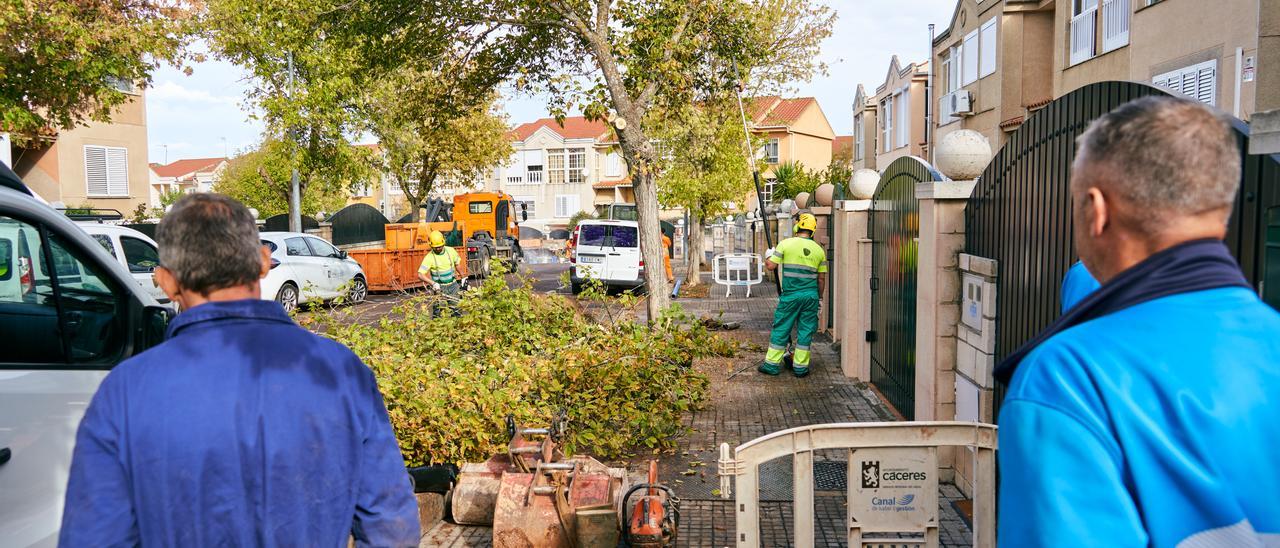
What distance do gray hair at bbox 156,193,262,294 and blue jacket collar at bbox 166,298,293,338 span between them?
0.17 feet

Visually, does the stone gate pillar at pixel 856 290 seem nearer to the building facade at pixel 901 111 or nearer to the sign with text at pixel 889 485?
the sign with text at pixel 889 485

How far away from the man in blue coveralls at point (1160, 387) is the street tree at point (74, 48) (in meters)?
14.8

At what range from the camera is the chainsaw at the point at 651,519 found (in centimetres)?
480

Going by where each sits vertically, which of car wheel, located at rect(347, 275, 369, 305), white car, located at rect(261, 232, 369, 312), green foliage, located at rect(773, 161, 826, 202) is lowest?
car wheel, located at rect(347, 275, 369, 305)

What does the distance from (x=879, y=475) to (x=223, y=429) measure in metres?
2.69

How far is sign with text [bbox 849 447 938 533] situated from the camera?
3945 mm

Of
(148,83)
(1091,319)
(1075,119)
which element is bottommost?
(1091,319)

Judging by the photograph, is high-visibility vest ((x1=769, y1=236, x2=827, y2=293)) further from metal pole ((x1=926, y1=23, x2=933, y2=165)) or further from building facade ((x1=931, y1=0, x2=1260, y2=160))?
metal pole ((x1=926, y1=23, x2=933, y2=165))

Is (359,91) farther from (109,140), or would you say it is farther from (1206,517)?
(1206,517)

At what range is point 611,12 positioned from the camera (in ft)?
40.6

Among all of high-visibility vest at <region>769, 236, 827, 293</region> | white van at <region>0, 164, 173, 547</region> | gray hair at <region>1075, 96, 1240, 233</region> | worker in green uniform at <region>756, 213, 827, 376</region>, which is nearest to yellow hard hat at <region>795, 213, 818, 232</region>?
worker in green uniform at <region>756, 213, 827, 376</region>

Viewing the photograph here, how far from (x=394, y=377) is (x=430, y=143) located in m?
31.0

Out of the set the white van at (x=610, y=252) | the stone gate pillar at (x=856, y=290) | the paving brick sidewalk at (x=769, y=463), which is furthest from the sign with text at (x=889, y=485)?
the white van at (x=610, y=252)

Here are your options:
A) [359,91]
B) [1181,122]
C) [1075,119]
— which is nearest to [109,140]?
[359,91]
